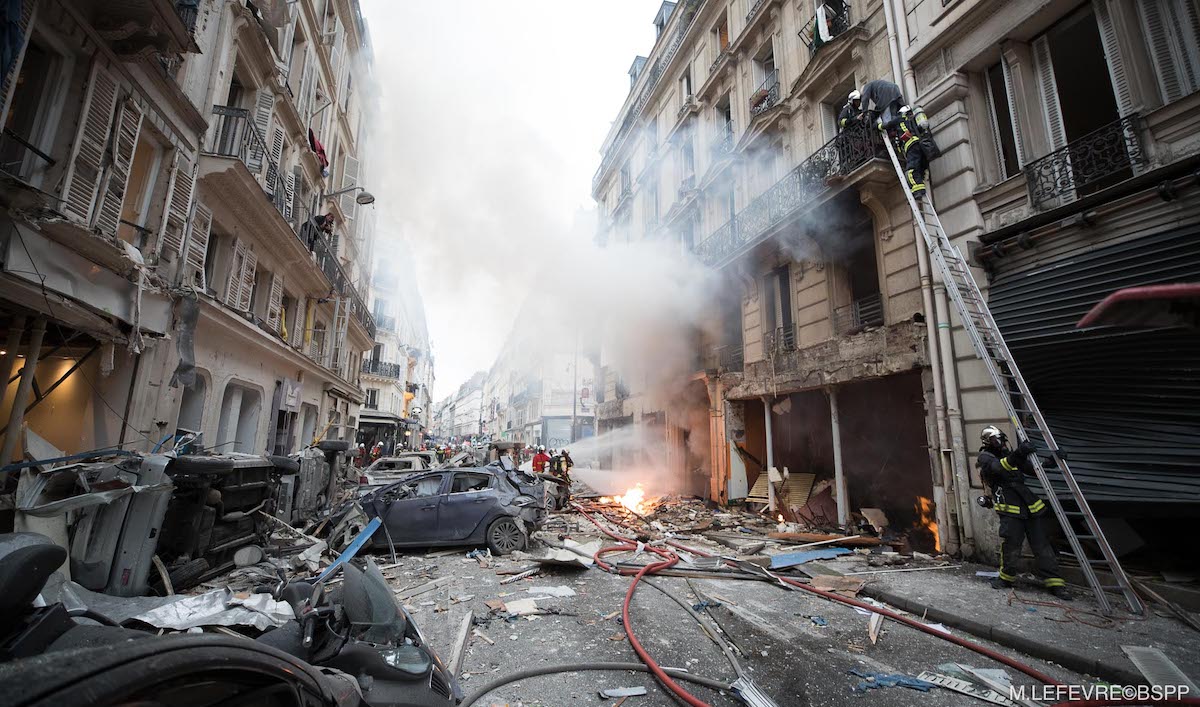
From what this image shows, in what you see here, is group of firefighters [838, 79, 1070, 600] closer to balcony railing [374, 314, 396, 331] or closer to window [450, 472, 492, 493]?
window [450, 472, 492, 493]

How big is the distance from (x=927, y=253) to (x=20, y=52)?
37.4 feet

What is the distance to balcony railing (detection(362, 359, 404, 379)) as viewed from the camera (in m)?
31.8

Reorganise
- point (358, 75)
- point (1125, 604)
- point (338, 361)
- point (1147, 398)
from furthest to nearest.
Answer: point (358, 75) < point (338, 361) < point (1147, 398) < point (1125, 604)

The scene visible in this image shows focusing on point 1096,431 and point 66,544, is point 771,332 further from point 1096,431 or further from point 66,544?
point 66,544

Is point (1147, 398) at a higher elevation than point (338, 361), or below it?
below

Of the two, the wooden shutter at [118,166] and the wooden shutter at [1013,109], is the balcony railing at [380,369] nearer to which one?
the wooden shutter at [118,166]

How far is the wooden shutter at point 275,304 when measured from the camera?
11297mm

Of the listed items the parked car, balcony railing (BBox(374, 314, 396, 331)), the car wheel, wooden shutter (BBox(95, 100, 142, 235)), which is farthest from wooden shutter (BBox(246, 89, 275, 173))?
balcony railing (BBox(374, 314, 396, 331))

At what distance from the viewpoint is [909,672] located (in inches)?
152

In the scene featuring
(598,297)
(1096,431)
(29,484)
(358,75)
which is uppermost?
(358,75)

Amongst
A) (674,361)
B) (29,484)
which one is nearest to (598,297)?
(674,361)

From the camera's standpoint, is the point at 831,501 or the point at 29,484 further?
the point at 831,501

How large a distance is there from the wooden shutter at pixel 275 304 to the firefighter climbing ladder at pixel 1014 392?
519 inches

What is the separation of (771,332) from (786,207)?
297cm
